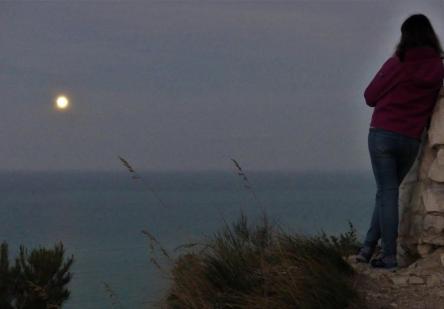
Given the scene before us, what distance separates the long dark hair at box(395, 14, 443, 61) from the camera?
6156mm

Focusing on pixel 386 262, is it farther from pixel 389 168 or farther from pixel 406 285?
pixel 389 168

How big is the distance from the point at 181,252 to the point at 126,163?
0.93 meters

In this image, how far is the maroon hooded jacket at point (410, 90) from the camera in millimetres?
6184

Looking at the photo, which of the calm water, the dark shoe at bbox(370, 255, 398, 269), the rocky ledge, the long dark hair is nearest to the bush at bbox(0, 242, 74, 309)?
the calm water

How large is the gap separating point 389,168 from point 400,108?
0.53 m

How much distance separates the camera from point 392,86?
6.25 metres

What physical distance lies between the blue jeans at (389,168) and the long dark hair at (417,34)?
0.71 metres

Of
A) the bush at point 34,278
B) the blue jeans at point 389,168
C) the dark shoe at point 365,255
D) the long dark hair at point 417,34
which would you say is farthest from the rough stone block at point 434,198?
the bush at point 34,278

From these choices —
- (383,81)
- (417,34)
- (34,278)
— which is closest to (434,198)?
(383,81)

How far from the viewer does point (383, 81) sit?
20.7 ft

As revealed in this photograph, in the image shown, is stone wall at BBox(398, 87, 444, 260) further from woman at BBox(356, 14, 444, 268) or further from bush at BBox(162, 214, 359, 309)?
bush at BBox(162, 214, 359, 309)

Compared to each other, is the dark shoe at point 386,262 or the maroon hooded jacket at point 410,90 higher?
the maroon hooded jacket at point 410,90

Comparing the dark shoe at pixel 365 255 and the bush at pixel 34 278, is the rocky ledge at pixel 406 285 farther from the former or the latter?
the bush at pixel 34 278

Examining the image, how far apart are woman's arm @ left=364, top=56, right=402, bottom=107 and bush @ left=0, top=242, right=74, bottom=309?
434 inches
